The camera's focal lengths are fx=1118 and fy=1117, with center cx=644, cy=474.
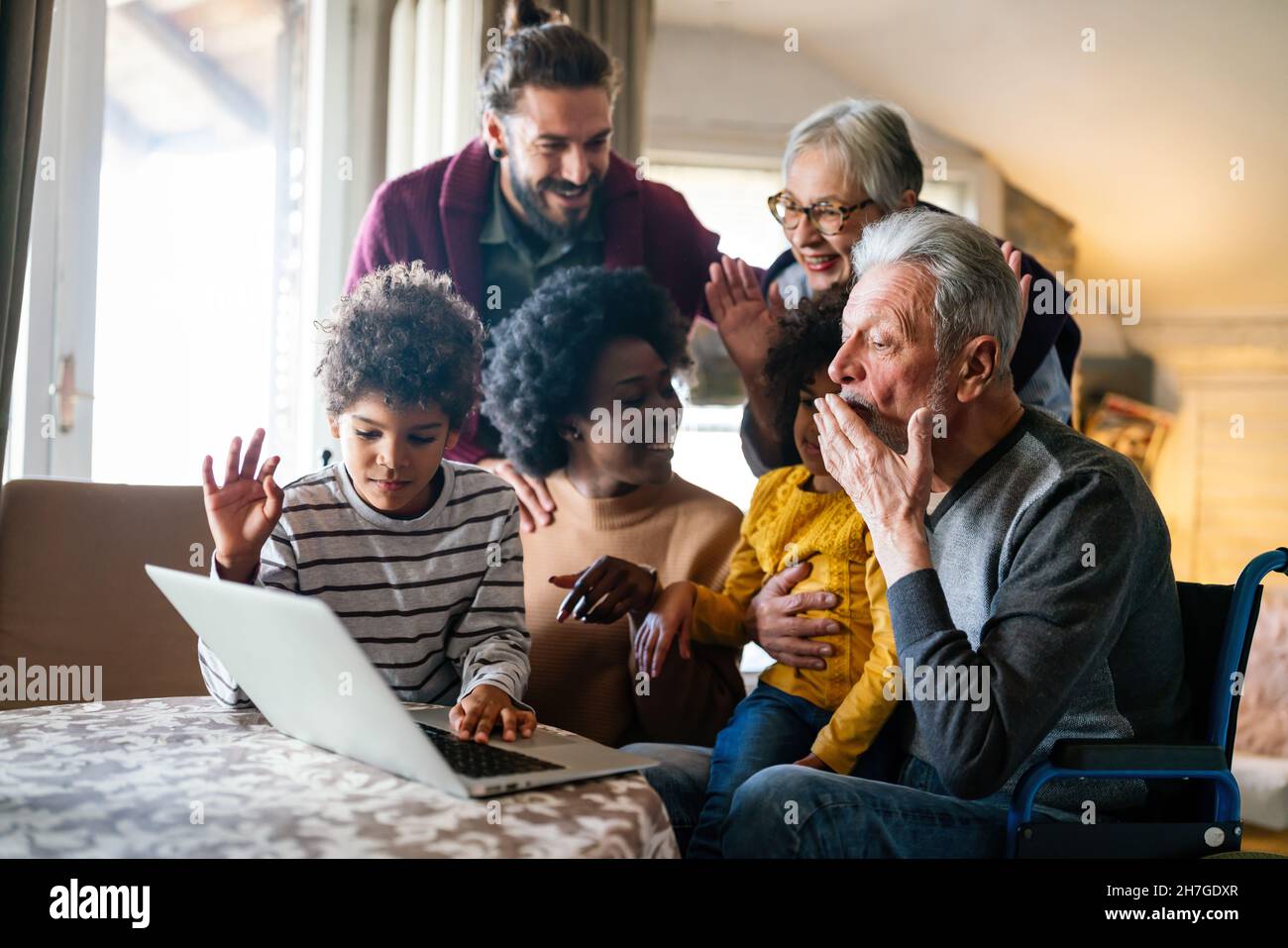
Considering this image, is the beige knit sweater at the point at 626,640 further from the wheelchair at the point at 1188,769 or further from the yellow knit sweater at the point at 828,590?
the wheelchair at the point at 1188,769

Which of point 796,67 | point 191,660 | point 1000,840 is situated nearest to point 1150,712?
point 1000,840

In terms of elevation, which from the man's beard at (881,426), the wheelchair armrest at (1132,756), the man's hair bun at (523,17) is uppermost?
the man's hair bun at (523,17)

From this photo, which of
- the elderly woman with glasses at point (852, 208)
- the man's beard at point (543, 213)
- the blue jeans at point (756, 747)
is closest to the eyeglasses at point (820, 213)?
the elderly woman with glasses at point (852, 208)

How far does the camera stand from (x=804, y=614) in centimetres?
171

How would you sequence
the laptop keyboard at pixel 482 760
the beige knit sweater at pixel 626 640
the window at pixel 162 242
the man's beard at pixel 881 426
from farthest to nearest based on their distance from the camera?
the window at pixel 162 242 < the beige knit sweater at pixel 626 640 < the man's beard at pixel 881 426 < the laptop keyboard at pixel 482 760

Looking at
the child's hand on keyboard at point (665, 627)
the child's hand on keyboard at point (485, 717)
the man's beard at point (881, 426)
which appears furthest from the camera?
the child's hand on keyboard at point (665, 627)

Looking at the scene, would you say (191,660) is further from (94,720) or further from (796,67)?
(796,67)

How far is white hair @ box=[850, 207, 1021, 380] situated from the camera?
1.45 metres

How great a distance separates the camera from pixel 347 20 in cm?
299

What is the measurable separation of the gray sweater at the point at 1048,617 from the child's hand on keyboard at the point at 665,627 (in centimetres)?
49

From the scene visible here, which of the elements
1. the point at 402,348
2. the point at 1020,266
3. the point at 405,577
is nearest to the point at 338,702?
the point at 405,577

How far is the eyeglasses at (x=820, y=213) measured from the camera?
2.05 m

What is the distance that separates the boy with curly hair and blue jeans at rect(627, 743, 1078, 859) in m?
0.37

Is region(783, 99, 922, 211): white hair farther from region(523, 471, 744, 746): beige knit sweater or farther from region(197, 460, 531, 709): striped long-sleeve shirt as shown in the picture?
region(197, 460, 531, 709): striped long-sleeve shirt
